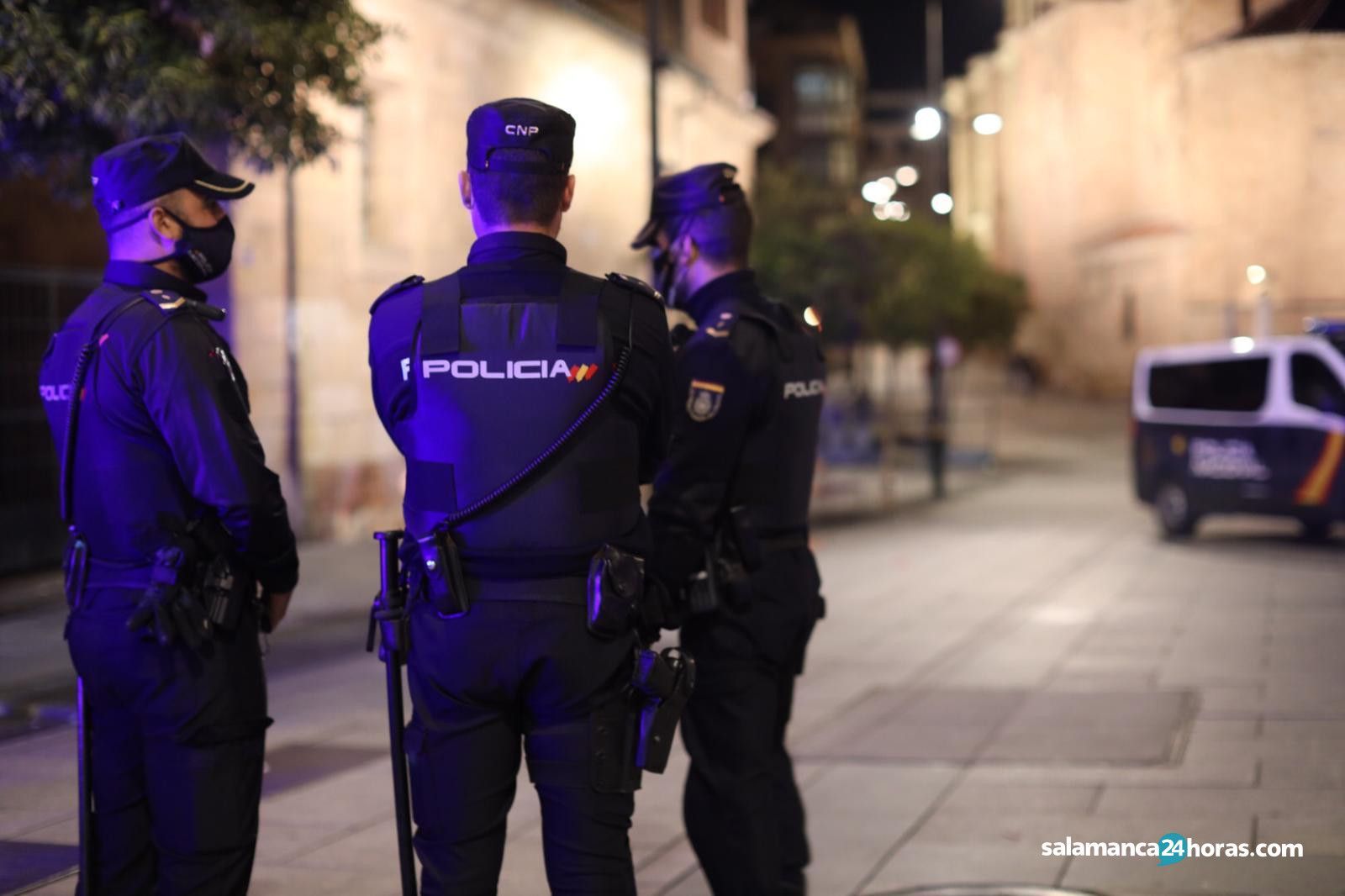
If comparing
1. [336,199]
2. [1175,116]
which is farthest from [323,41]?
[1175,116]

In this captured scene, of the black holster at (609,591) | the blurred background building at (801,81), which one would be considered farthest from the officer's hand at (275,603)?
the blurred background building at (801,81)

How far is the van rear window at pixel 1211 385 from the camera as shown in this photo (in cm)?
1661

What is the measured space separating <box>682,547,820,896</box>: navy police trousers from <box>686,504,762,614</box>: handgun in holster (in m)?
0.06

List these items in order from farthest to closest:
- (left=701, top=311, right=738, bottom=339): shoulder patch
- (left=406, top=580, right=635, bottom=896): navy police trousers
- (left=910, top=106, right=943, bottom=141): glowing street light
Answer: (left=910, top=106, right=943, bottom=141): glowing street light, (left=701, top=311, right=738, bottom=339): shoulder patch, (left=406, top=580, right=635, bottom=896): navy police trousers

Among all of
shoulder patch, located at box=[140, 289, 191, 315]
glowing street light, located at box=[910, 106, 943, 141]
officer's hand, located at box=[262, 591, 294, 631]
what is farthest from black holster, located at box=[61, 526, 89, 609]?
glowing street light, located at box=[910, 106, 943, 141]

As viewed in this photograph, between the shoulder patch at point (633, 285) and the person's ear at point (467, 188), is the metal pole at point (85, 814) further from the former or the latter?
the shoulder patch at point (633, 285)

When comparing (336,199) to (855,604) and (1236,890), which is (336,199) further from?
(1236,890)

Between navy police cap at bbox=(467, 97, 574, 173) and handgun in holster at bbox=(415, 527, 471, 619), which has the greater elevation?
navy police cap at bbox=(467, 97, 574, 173)

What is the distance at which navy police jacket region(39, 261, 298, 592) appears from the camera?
11.8ft

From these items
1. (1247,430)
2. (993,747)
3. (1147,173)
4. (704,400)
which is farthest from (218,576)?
(1147,173)

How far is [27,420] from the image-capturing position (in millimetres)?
14320

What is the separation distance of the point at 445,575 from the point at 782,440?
1523mm

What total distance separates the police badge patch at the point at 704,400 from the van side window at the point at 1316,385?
13.1 m

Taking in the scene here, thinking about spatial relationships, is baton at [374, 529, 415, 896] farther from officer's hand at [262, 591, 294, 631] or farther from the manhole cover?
the manhole cover
